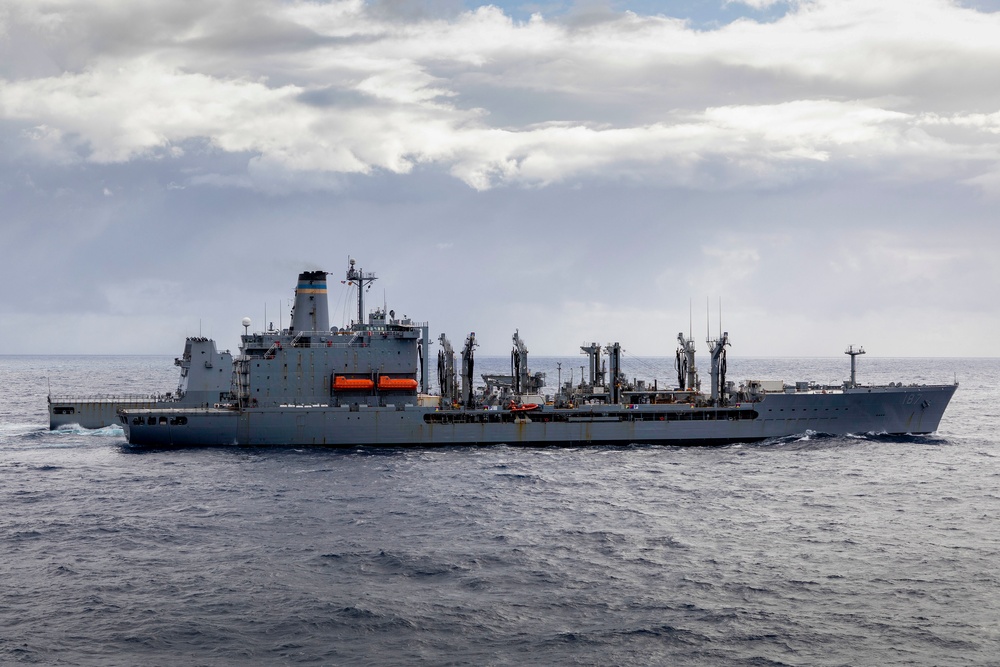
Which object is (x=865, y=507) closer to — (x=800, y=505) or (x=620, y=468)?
(x=800, y=505)

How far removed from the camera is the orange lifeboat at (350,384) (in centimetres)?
5916

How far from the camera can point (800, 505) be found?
40.8 m

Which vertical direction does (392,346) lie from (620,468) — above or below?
above

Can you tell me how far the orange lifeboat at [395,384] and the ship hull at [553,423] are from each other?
1587mm

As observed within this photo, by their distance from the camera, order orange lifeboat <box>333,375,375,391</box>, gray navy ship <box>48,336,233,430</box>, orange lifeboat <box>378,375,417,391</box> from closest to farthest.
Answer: orange lifeboat <box>333,375,375,391</box>
orange lifeboat <box>378,375,417,391</box>
gray navy ship <box>48,336,233,430</box>

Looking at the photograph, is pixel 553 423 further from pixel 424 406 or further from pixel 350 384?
pixel 350 384

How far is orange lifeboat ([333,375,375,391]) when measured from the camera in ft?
194

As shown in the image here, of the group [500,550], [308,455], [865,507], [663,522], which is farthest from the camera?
[308,455]

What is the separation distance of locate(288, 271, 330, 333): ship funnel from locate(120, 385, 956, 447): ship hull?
24.7 feet

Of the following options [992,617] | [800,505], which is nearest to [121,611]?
[992,617]


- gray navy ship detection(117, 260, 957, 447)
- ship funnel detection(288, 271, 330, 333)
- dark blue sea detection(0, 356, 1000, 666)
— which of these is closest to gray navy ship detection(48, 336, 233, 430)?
gray navy ship detection(117, 260, 957, 447)

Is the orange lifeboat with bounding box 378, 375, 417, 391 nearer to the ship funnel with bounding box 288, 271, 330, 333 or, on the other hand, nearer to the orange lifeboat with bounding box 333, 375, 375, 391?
the orange lifeboat with bounding box 333, 375, 375, 391

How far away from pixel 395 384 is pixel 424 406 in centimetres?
245

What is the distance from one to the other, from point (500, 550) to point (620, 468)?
1975cm
